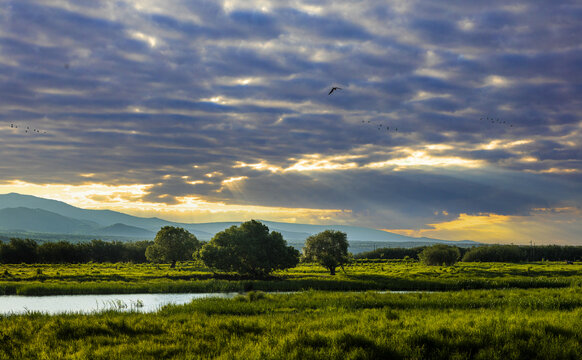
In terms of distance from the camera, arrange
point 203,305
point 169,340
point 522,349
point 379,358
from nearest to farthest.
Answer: point 379,358 → point 522,349 → point 169,340 → point 203,305

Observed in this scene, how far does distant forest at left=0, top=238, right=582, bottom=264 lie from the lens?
127 meters

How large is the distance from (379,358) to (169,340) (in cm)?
Answer: 1195

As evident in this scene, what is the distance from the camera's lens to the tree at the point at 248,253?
77.4m

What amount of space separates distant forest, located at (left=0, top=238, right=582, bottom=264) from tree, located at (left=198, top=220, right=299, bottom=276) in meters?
74.9

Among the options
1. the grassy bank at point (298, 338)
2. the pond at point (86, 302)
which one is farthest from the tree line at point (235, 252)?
the grassy bank at point (298, 338)

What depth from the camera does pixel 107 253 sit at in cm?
14788

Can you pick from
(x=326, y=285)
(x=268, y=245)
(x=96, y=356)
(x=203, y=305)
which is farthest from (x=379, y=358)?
(x=268, y=245)

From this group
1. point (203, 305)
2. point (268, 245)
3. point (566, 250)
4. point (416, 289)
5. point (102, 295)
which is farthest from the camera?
point (566, 250)

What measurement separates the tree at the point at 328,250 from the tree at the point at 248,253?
1161 cm

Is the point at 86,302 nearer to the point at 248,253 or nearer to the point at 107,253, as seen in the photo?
the point at 248,253

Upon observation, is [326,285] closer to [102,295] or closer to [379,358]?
[102,295]

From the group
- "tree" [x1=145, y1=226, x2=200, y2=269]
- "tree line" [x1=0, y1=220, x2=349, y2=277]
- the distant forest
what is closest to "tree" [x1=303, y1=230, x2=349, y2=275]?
"tree line" [x1=0, y1=220, x2=349, y2=277]

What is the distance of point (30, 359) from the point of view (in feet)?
67.9

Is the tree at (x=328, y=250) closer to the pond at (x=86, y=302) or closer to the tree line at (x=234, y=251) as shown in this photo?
the tree line at (x=234, y=251)
